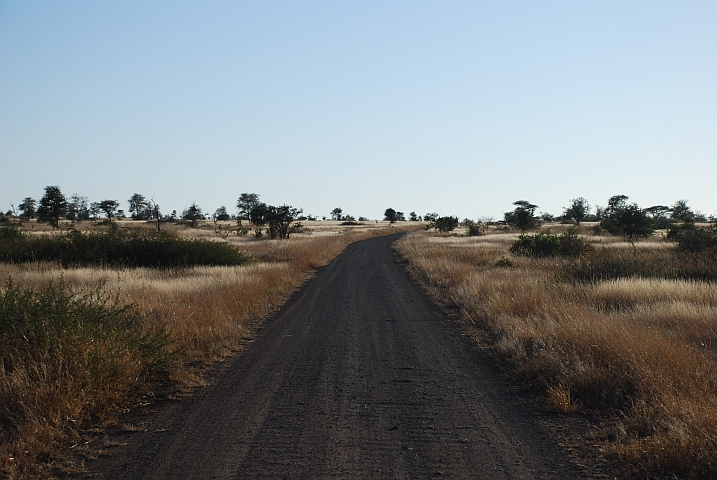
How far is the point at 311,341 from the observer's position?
1013 cm

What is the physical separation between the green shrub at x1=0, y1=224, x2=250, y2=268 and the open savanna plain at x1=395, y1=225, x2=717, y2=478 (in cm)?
1433

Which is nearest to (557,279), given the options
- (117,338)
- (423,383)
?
(423,383)

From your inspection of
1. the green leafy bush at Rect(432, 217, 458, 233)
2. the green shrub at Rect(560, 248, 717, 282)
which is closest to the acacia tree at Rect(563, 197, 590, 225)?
the green leafy bush at Rect(432, 217, 458, 233)

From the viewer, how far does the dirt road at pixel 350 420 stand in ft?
15.4

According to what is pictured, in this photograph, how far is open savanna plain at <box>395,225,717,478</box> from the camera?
4.85m

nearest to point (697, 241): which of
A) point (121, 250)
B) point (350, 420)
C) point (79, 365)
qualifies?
point (350, 420)

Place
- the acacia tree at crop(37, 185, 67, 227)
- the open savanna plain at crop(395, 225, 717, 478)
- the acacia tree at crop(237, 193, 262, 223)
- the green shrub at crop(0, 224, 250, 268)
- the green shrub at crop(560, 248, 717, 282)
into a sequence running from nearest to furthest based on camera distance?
1. the open savanna plain at crop(395, 225, 717, 478)
2. the green shrub at crop(560, 248, 717, 282)
3. the green shrub at crop(0, 224, 250, 268)
4. the acacia tree at crop(37, 185, 67, 227)
5. the acacia tree at crop(237, 193, 262, 223)

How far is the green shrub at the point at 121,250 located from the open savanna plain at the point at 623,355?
14.3m

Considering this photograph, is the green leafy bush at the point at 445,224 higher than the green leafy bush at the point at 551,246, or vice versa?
the green leafy bush at the point at 445,224

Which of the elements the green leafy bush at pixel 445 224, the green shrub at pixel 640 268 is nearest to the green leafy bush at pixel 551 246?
the green shrub at pixel 640 268

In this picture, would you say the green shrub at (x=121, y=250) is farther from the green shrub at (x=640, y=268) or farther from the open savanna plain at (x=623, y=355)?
the green shrub at (x=640, y=268)

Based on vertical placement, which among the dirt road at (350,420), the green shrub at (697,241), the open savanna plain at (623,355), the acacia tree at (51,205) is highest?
the acacia tree at (51,205)

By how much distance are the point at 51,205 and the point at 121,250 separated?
48060mm

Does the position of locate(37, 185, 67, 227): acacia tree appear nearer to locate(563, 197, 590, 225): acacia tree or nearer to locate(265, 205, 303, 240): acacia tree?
locate(265, 205, 303, 240): acacia tree
